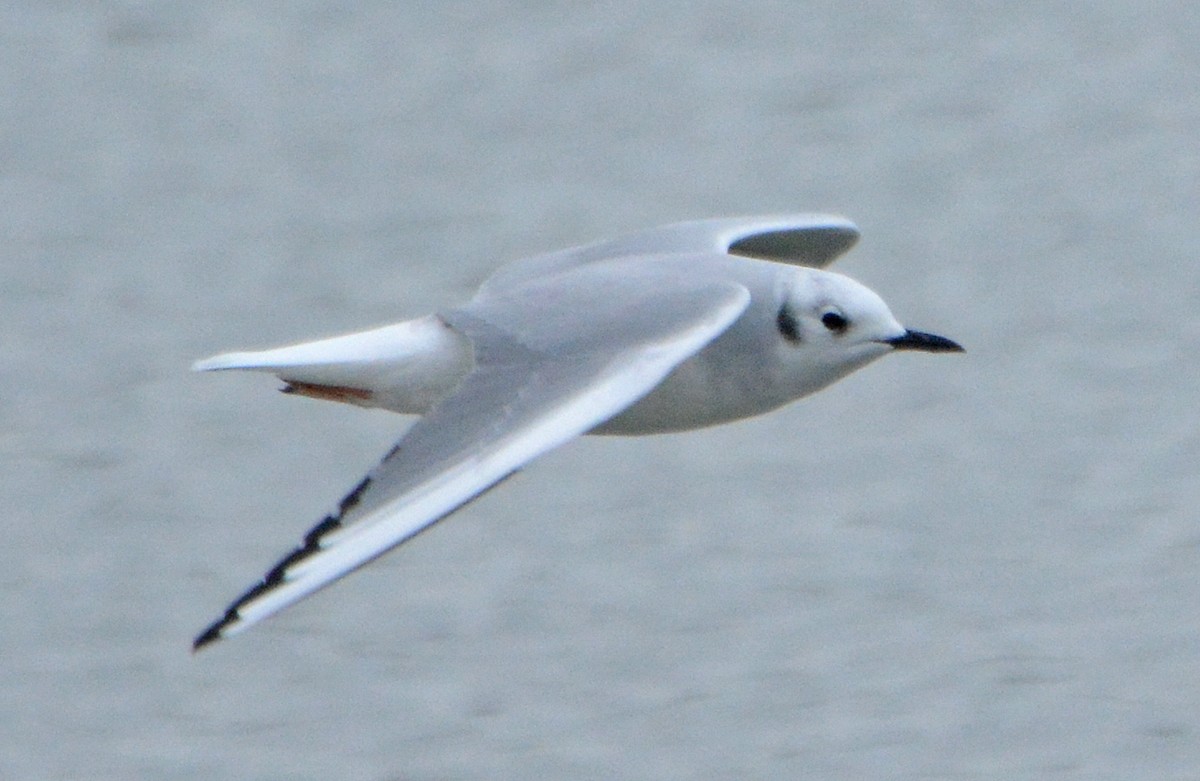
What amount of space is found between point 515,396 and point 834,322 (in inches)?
23.4

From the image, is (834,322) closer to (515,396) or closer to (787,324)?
(787,324)

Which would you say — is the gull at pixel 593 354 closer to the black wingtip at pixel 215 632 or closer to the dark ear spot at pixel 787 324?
the dark ear spot at pixel 787 324

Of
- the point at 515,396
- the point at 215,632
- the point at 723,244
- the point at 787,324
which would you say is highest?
the point at 723,244

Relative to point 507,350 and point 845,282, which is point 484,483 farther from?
point 845,282

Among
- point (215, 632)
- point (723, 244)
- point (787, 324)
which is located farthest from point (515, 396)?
point (723, 244)

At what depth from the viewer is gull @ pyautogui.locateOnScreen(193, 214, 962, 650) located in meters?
3.23

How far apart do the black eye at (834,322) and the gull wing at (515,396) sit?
8.7 inches

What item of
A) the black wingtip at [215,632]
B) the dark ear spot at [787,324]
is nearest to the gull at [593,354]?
the dark ear spot at [787,324]

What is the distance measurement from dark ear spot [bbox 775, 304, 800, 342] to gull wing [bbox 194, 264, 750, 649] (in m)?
0.19

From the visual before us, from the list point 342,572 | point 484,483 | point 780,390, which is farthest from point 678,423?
point 342,572

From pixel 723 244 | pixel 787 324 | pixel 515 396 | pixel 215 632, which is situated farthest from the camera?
pixel 723 244

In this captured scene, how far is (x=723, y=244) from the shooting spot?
407cm

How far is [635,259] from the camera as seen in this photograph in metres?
3.84

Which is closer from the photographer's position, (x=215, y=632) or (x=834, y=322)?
(x=215, y=632)
